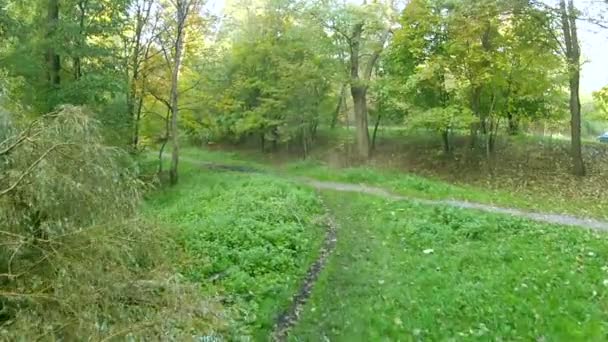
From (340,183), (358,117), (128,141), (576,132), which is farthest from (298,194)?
(576,132)

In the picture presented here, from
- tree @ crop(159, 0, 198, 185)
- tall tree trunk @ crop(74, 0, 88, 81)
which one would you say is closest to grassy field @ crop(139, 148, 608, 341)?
tree @ crop(159, 0, 198, 185)

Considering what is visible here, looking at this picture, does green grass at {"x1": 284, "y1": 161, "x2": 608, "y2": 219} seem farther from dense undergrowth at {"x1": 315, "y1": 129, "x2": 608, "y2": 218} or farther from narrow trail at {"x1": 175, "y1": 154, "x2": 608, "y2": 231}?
narrow trail at {"x1": 175, "y1": 154, "x2": 608, "y2": 231}

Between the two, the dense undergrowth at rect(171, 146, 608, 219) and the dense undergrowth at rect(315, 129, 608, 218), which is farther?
the dense undergrowth at rect(315, 129, 608, 218)

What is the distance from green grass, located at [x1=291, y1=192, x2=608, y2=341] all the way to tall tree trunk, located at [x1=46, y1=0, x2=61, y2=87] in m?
11.6

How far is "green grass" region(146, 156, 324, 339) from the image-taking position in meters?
7.56

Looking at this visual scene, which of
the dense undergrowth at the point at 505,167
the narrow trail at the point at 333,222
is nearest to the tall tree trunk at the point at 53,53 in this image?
the narrow trail at the point at 333,222

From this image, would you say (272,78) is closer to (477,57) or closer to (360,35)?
(360,35)

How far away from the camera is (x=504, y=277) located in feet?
27.1

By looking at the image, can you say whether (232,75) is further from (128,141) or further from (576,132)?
(576,132)

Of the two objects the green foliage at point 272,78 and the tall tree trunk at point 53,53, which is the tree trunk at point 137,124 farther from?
the green foliage at point 272,78

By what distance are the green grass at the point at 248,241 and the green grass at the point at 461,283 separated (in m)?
0.64

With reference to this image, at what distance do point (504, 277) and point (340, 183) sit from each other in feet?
33.5

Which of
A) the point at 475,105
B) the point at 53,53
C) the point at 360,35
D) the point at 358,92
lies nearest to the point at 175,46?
the point at 53,53

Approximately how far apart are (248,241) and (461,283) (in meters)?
4.34
